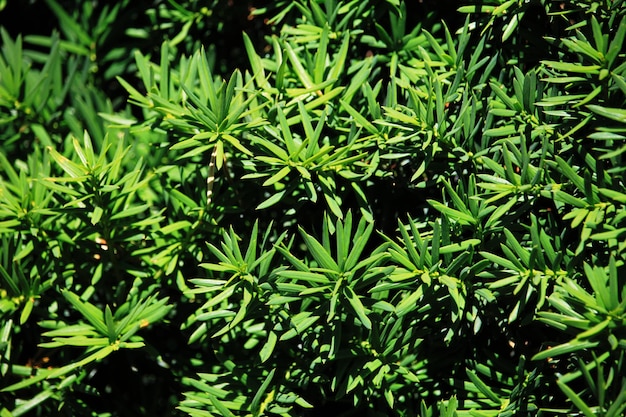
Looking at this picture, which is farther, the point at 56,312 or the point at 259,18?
the point at 259,18

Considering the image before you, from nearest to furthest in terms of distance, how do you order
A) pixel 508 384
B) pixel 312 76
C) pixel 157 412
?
pixel 508 384
pixel 312 76
pixel 157 412

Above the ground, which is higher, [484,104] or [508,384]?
[484,104]

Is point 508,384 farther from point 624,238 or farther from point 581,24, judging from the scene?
point 581,24

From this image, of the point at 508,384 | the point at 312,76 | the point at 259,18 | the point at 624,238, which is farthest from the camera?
the point at 259,18

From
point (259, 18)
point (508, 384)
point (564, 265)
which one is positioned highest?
point (259, 18)

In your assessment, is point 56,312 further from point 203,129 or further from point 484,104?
point 484,104

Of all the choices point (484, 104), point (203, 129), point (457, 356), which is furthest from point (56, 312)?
point (484, 104)
